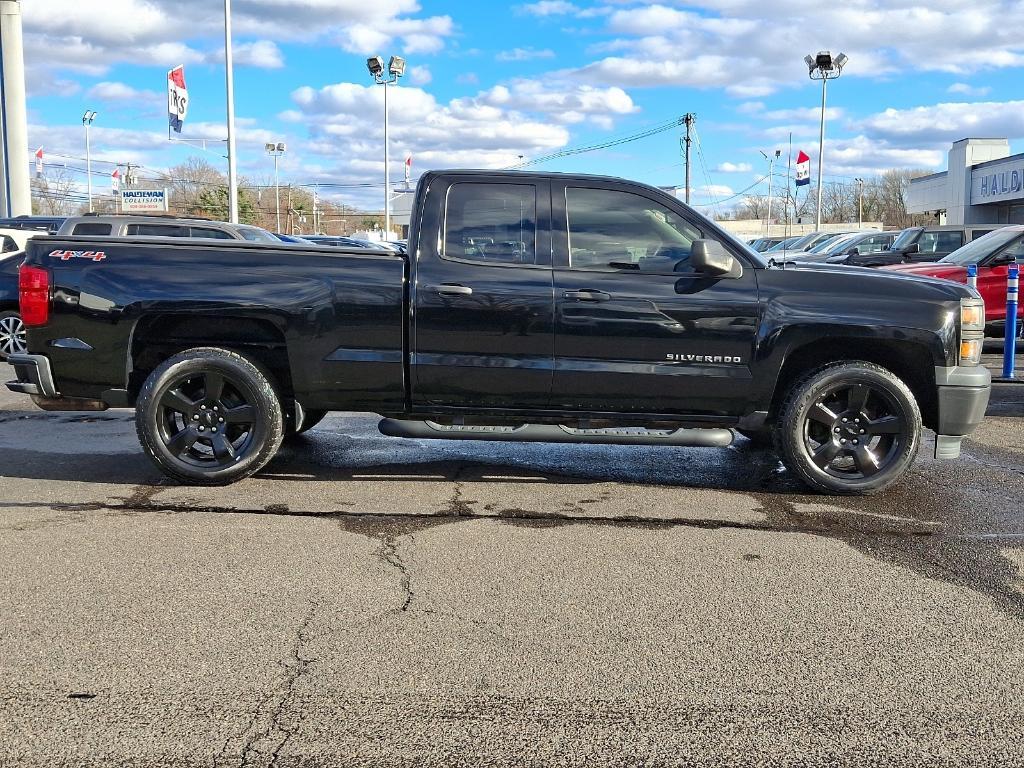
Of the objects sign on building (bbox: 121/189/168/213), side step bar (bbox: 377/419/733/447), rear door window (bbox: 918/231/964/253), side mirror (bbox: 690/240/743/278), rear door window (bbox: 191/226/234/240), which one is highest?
sign on building (bbox: 121/189/168/213)

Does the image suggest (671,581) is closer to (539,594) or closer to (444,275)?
(539,594)

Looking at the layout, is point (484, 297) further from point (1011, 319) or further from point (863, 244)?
point (863, 244)

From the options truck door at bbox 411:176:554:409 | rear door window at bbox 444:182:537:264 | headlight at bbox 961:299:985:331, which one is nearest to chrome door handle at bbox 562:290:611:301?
truck door at bbox 411:176:554:409

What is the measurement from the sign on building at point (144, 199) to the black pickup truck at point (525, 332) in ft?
115

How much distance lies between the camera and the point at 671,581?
4434mm

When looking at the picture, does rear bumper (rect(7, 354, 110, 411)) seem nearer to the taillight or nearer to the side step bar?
the taillight

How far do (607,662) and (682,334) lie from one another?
2.73 metres

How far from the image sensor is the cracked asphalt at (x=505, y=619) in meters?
3.00

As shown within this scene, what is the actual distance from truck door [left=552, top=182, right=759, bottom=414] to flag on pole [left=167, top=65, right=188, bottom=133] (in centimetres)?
2416

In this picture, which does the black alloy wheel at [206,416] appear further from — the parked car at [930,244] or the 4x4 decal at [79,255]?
the parked car at [930,244]

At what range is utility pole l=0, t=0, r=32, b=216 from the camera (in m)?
24.2

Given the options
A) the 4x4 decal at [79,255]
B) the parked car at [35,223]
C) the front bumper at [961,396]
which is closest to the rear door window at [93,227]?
the parked car at [35,223]

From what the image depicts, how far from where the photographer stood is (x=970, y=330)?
232 inches

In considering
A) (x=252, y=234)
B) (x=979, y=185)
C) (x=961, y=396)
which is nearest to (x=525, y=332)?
(x=961, y=396)
